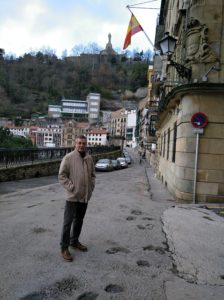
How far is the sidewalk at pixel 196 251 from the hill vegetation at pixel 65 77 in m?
133

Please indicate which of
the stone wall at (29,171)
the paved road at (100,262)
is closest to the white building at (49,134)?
the stone wall at (29,171)

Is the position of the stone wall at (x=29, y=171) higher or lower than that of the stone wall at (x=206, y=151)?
lower

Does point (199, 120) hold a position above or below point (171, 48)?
below

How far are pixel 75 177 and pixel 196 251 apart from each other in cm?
241

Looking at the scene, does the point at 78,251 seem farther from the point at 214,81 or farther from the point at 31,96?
the point at 31,96

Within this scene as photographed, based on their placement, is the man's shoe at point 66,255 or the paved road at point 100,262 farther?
the man's shoe at point 66,255

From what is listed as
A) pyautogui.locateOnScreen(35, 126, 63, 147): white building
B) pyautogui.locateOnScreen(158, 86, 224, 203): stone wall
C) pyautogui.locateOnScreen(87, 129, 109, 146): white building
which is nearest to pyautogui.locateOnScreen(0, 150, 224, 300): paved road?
pyautogui.locateOnScreen(158, 86, 224, 203): stone wall

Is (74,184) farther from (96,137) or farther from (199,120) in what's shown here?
(96,137)

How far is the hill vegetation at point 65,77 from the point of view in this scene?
143375 mm

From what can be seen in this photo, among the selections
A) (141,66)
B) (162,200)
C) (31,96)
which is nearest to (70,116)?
(31,96)

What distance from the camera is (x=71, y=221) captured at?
4.59m

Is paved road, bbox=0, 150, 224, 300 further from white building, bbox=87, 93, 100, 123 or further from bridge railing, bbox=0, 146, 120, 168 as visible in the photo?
white building, bbox=87, 93, 100, 123

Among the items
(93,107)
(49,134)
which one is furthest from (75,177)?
(93,107)

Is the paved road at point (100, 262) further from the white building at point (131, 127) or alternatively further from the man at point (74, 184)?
the white building at point (131, 127)
